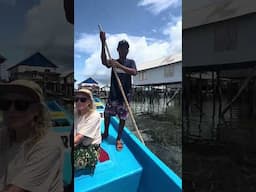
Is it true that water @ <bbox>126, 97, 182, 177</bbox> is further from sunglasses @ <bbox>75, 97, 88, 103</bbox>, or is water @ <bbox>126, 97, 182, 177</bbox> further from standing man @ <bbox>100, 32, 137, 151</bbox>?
sunglasses @ <bbox>75, 97, 88, 103</bbox>

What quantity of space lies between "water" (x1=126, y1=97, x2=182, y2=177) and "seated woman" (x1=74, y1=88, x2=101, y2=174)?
19cm

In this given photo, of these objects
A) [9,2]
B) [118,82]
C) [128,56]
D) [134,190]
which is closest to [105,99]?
[118,82]

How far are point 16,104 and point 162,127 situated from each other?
66 cm

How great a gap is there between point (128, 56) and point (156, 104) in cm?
28

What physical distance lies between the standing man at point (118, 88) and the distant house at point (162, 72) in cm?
4

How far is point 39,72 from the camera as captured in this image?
41.2 inches

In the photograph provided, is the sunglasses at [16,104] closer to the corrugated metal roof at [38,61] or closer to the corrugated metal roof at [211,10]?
the corrugated metal roof at [38,61]

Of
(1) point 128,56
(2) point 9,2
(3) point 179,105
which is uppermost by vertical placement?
(2) point 9,2

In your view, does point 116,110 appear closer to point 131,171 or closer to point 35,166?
point 131,171

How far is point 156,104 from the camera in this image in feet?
4.53

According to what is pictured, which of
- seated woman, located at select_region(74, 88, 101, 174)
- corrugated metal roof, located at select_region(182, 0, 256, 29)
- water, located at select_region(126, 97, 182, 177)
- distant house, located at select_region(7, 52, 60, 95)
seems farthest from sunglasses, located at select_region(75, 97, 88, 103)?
corrugated metal roof, located at select_region(182, 0, 256, 29)

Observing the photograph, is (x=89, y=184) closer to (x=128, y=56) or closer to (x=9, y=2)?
(x=128, y=56)

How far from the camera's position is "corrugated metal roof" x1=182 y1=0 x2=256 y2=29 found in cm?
124

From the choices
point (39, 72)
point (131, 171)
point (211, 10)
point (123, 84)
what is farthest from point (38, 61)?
point (211, 10)
